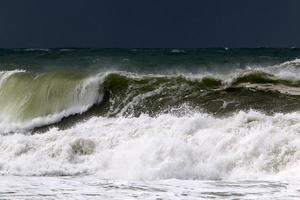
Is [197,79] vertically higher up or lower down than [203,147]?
higher up

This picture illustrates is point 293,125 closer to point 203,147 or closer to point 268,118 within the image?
point 268,118

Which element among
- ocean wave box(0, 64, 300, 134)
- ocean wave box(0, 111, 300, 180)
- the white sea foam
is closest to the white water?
ocean wave box(0, 111, 300, 180)

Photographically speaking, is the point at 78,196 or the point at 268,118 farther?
the point at 268,118

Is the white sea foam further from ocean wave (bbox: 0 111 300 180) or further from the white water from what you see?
ocean wave (bbox: 0 111 300 180)

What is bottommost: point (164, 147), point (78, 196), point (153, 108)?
point (78, 196)

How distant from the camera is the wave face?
1066 cm

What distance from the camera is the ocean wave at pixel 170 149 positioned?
1044 centimetres

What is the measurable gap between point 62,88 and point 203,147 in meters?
7.14

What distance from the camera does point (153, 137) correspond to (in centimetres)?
1203

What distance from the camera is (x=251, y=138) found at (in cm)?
1114

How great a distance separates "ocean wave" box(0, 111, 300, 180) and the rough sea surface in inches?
0.7

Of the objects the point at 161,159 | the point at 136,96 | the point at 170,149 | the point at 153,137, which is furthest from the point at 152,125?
the point at 136,96

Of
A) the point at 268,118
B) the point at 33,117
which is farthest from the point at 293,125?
the point at 33,117

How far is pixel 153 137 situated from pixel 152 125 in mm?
964
